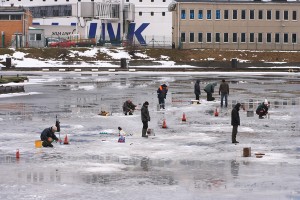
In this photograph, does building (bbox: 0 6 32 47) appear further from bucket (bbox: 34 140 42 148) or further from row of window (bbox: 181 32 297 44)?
bucket (bbox: 34 140 42 148)

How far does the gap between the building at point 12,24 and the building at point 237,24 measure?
25084 mm

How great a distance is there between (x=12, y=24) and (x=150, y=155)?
9534cm

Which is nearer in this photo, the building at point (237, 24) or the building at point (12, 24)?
the building at point (237, 24)

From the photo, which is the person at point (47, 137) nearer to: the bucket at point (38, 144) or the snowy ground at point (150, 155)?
the bucket at point (38, 144)

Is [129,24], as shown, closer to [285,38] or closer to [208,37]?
[208,37]

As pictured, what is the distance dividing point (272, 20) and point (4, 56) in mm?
41168

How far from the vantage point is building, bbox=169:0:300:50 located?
10956 centimetres

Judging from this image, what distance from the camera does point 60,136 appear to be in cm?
2880

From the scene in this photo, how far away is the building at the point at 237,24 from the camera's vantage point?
110 metres

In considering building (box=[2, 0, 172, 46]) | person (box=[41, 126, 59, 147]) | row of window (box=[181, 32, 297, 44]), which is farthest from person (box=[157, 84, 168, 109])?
building (box=[2, 0, 172, 46])

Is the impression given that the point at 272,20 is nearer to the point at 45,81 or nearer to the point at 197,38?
the point at 197,38

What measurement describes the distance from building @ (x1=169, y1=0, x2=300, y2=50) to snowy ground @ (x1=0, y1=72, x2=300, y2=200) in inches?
2620

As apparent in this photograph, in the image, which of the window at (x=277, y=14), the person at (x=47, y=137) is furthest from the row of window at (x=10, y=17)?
the person at (x=47, y=137)

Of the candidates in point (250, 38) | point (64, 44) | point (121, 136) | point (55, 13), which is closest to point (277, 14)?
point (250, 38)
